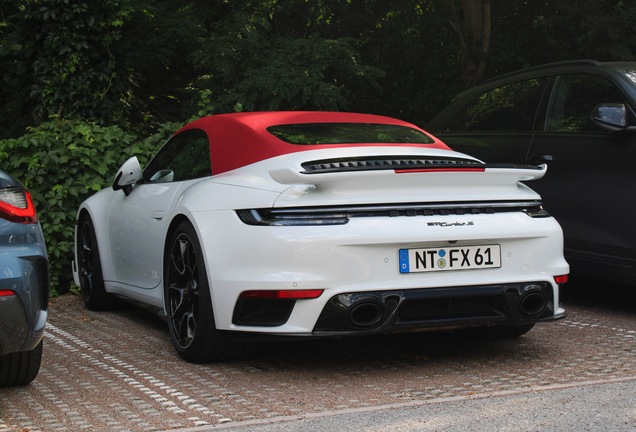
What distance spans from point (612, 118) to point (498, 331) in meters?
1.63

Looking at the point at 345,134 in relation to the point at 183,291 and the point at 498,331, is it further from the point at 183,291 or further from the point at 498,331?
the point at 498,331

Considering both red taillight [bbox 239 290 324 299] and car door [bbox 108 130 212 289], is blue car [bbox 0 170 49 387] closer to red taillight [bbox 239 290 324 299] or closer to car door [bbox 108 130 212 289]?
red taillight [bbox 239 290 324 299]

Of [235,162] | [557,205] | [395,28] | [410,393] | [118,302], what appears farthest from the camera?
[395,28]

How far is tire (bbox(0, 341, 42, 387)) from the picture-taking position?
11.5 feet

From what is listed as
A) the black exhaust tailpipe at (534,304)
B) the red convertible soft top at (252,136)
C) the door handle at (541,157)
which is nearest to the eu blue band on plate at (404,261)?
the black exhaust tailpipe at (534,304)

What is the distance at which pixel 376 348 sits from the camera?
14.3 ft

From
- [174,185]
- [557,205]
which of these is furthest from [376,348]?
[557,205]

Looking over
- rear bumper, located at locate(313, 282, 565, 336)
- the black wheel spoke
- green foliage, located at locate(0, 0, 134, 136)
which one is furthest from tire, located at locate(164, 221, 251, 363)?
green foliage, located at locate(0, 0, 134, 136)

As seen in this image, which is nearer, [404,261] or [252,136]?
[404,261]

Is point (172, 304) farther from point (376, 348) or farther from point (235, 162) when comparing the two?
point (376, 348)

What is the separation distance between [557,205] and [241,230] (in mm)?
2730

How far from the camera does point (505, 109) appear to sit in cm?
602

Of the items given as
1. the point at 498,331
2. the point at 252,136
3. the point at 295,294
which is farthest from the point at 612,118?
the point at 295,294

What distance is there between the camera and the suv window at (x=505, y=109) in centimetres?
579
